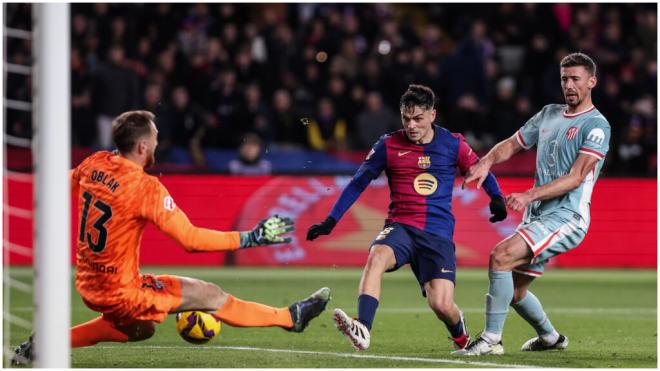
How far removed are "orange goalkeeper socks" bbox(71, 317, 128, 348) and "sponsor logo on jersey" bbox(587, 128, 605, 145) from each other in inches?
125

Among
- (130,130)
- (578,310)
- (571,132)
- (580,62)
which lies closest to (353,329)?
(130,130)

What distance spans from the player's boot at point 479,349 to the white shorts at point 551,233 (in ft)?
1.97

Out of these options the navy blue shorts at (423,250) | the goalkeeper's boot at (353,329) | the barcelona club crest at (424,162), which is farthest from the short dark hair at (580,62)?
the goalkeeper's boot at (353,329)

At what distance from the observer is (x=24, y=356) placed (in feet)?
23.2

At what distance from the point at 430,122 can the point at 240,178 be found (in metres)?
7.46

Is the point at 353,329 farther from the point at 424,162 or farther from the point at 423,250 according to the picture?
the point at 424,162

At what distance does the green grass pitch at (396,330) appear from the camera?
24.1 ft

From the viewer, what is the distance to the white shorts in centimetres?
761

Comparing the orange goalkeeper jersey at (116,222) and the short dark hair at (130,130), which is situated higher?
the short dark hair at (130,130)

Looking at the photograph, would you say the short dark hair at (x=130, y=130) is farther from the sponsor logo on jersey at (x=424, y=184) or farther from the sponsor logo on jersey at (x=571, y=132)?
the sponsor logo on jersey at (x=571, y=132)

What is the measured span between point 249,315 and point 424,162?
62.7 inches

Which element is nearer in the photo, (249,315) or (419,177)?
(249,315)

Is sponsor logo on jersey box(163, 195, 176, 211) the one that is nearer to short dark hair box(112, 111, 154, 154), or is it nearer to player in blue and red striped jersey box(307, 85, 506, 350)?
short dark hair box(112, 111, 154, 154)

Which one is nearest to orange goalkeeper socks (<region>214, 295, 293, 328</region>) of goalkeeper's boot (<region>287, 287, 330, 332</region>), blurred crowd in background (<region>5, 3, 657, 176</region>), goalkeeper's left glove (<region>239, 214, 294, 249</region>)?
goalkeeper's boot (<region>287, 287, 330, 332</region>)
